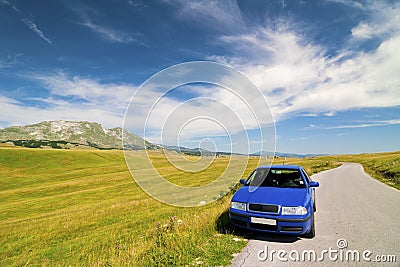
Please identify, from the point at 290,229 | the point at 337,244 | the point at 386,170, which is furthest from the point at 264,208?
the point at 386,170

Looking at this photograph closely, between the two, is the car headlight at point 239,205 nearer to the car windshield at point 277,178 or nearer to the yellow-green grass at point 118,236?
the yellow-green grass at point 118,236

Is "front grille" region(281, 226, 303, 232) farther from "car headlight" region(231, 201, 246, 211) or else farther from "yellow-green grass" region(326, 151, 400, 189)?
"yellow-green grass" region(326, 151, 400, 189)

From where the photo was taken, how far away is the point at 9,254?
12.0m

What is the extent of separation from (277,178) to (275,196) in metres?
1.57

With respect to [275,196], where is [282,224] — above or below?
below

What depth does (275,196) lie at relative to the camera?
6.61m

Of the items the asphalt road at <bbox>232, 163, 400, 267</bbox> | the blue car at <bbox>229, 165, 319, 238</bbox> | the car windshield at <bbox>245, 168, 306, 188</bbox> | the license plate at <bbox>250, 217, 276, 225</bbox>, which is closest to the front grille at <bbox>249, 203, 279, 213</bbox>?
the blue car at <bbox>229, 165, 319, 238</bbox>

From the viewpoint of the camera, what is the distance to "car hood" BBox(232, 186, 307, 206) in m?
6.20

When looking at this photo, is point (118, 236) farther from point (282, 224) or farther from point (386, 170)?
point (386, 170)

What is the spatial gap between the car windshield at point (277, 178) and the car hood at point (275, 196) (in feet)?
1.35

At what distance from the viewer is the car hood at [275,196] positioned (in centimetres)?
620

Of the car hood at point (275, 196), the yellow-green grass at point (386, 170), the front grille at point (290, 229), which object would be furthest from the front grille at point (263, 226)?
the yellow-green grass at point (386, 170)

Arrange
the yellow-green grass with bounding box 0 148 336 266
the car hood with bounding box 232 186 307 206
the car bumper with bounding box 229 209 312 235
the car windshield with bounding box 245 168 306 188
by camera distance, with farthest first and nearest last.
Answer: the car windshield with bounding box 245 168 306 188 < the car hood with bounding box 232 186 307 206 < the car bumper with bounding box 229 209 312 235 < the yellow-green grass with bounding box 0 148 336 266

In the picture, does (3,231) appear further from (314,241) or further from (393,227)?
(393,227)
